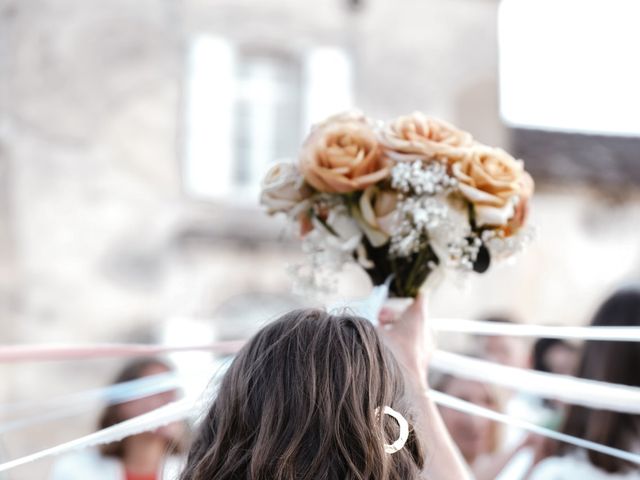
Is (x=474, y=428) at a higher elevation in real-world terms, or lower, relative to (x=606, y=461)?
lower

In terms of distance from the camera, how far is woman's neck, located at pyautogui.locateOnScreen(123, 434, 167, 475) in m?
3.72

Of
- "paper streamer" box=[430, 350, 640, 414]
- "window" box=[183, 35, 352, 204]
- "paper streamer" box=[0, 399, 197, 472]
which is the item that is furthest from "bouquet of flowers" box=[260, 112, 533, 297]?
"window" box=[183, 35, 352, 204]

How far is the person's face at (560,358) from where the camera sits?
5.07 meters

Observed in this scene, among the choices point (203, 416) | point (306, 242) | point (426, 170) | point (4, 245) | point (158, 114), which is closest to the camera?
point (203, 416)

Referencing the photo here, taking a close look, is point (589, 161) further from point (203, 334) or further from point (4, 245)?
point (4, 245)

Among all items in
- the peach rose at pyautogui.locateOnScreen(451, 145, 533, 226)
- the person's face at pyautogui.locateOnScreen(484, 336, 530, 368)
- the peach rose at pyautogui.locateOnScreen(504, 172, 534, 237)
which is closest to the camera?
the peach rose at pyautogui.locateOnScreen(451, 145, 533, 226)

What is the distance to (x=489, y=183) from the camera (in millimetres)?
2355

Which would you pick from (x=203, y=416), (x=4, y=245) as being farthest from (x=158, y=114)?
(x=203, y=416)

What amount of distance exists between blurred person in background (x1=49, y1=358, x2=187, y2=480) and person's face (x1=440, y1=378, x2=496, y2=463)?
3.72ft

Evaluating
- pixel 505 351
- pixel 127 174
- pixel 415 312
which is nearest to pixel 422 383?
pixel 415 312

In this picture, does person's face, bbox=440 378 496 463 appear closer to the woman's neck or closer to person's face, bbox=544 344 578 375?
person's face, bbox=544 344 578 375

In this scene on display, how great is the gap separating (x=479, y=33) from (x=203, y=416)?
→ 10.7 metres

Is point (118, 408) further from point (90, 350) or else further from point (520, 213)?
point (520, 213)

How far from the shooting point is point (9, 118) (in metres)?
9.73
